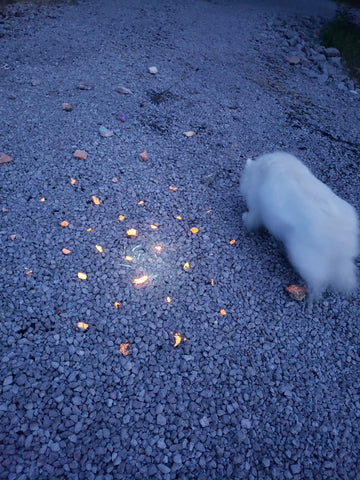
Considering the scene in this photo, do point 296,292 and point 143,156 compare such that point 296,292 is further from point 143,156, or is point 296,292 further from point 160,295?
point 143,156

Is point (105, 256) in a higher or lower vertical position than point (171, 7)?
→ lower

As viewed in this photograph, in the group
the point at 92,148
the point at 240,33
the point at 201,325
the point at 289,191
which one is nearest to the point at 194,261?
the point at 201,325

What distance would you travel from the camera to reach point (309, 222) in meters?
2.67

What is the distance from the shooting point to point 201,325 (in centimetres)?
279

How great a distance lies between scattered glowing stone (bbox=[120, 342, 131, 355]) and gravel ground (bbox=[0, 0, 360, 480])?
0.01 metres

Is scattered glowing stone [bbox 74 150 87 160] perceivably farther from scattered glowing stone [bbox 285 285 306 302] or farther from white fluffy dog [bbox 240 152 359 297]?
scattered glowing stone [bbox 285 285 306 302]

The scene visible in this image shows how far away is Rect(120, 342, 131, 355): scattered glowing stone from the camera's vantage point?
258 cm

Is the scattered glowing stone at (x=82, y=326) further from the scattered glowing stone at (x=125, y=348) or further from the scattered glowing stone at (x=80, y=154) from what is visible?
the scattered glowing stone at (x=80, y=154)

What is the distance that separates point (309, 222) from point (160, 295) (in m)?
1.36

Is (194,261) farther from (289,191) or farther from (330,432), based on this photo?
(330,432)

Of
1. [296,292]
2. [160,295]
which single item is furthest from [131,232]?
[296,292]

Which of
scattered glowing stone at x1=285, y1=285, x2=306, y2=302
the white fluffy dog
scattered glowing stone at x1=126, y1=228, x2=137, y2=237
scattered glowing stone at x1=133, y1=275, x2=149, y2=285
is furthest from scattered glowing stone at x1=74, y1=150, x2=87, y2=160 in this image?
scattered glowing stone at x1=285, y1=285, x2=306, y2=302

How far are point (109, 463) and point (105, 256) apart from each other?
1.63 metres

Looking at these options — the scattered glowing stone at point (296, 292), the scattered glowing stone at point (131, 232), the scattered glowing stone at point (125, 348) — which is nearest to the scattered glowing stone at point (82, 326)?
the scattered glowing stone at point (125, 348)
